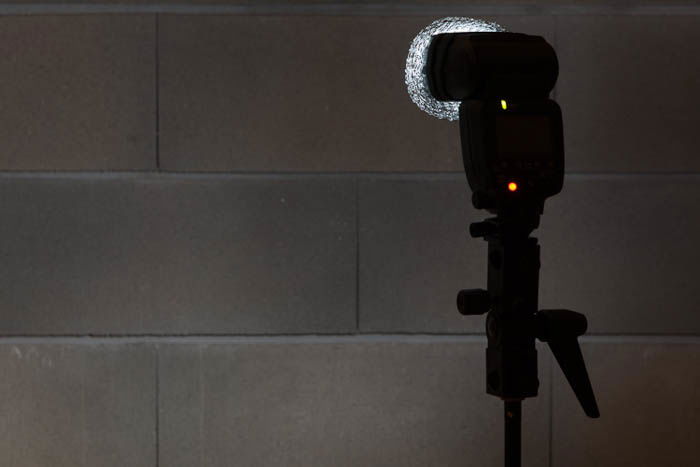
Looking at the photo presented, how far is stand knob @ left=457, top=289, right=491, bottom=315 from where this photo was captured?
961mm

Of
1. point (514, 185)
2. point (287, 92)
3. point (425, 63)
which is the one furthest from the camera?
point (287, 92)

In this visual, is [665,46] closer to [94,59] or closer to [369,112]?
[369,112]

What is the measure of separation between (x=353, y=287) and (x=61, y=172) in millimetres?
699

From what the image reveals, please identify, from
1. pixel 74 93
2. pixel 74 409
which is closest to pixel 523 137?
pixel 74 93

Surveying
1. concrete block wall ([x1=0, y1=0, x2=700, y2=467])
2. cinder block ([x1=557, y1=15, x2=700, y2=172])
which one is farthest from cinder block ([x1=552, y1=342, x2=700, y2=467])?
cinder block ([x1=557, y1=15, x2=700, y2=172])

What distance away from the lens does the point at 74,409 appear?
4.77ft

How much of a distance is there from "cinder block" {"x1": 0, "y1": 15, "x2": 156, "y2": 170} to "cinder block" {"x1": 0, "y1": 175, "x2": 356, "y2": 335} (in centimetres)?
7

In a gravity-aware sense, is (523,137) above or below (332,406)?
above

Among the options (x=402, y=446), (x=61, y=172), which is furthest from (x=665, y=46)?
(x=61, y=172)

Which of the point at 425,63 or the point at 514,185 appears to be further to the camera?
the point at 425,63

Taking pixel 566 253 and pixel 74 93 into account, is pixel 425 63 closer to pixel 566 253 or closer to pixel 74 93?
pixel 566 253

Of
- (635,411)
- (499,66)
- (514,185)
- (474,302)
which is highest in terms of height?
(499,66)

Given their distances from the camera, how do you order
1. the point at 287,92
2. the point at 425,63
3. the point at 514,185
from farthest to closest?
the point at 287,92, the point at 425,63, the point at 514,185

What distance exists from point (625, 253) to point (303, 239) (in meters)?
0.73
